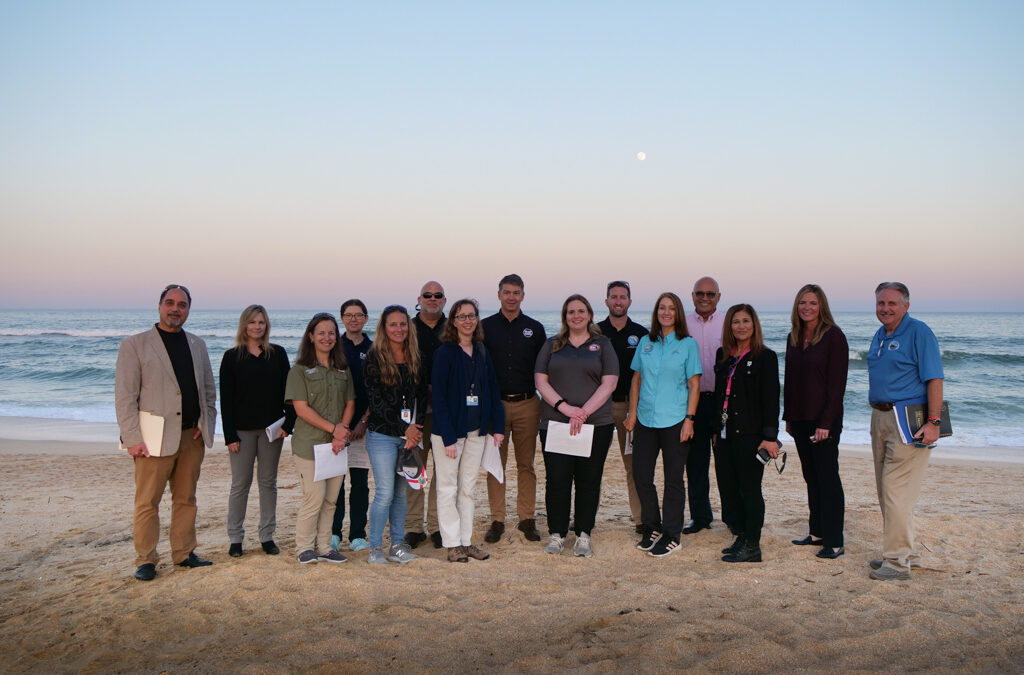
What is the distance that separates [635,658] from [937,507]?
4807 millimetres

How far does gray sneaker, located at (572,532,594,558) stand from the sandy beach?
83mm

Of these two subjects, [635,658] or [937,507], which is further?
[937,507]

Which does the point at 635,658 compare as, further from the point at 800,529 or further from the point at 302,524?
the point at 800,529

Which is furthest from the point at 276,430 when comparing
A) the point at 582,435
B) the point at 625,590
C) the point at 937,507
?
the point at 937,507

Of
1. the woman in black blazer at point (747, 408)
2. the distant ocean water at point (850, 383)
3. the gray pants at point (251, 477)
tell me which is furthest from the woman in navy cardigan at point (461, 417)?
the distant ocean water at point (850, 383)

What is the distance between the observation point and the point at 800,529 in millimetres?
5355

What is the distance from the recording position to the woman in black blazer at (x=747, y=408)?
4352 mm

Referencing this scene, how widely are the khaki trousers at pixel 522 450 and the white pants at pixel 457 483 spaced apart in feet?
1.38

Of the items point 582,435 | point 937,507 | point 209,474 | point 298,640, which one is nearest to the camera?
point 298,640

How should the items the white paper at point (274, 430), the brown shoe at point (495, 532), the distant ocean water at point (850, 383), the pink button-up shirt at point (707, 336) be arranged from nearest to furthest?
the white paper at point (274, 430) < the brown shoe at point (495, 532) < the pink button-up shirt at point (707, 336) < the distant ocean water at point (850, 383)

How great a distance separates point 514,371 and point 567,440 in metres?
0.72

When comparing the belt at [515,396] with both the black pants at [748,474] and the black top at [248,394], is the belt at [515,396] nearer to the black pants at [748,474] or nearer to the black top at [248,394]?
the black pants at [748,474]

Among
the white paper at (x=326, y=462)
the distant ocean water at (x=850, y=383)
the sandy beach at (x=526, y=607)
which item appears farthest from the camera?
the distant ocean water at (x=850, y=383)

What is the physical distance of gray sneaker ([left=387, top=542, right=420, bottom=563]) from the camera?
442 centimetres
